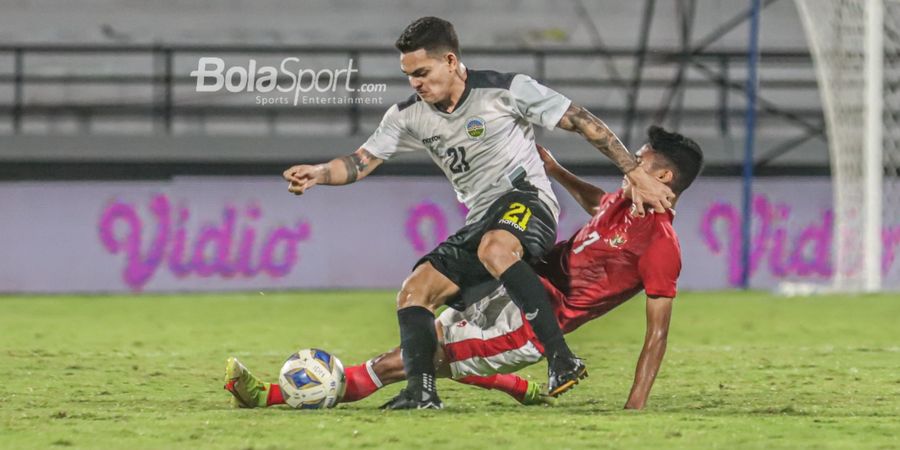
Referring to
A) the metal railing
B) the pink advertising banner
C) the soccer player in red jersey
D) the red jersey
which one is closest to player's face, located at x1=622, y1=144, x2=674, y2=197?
the soccer player in red jersey

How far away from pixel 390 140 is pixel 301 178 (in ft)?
1.91

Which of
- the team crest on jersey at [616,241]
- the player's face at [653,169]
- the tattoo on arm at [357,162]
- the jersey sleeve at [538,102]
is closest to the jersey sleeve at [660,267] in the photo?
the team crest on jersey at [616,241]

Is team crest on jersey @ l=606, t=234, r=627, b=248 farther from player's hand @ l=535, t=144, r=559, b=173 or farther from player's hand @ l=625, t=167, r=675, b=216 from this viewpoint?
player's hand @ l=535, t=144, r=559, b=173

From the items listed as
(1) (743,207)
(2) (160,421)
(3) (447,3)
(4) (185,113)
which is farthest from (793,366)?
(3) (447,3)

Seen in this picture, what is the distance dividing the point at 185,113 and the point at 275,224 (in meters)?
2.64

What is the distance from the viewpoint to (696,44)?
21.0 meters

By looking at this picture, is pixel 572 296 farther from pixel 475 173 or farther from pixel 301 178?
pixel 301 178

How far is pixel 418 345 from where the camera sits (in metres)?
5.98

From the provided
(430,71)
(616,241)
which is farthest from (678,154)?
(430,71)

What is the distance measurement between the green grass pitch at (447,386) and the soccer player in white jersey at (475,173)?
1.31ft

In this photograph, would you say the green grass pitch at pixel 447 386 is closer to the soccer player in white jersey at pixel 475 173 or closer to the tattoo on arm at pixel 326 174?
the soccer player in white jersey at pixel 475 173

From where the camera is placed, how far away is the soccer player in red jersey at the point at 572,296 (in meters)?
6.00

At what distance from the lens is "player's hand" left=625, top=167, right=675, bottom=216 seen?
5789 mm

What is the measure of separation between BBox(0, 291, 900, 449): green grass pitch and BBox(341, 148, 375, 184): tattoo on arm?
1027 millimetres
